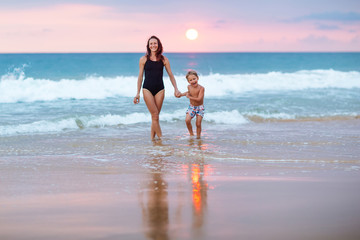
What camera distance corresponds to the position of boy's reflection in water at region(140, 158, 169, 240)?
11.6 ft

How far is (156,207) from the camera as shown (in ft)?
13.7

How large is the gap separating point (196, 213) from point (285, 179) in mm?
1650

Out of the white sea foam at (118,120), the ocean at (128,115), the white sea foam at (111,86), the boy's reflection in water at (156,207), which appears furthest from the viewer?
the white sea foam at (111,86)

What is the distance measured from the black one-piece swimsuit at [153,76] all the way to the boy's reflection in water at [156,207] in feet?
8.62

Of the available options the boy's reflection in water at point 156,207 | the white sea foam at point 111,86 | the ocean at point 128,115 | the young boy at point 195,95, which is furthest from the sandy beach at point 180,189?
the white sea foam at point 111,86

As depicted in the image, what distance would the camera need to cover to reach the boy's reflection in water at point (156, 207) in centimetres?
354

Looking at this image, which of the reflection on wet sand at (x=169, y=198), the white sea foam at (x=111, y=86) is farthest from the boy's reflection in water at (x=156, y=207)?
the white sea foam at (x=111, y=86)

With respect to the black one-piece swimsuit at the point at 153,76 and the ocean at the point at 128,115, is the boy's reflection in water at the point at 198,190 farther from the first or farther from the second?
the black one-piece swimsuit at the point at 153,76

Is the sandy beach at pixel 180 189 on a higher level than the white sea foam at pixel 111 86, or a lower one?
lower

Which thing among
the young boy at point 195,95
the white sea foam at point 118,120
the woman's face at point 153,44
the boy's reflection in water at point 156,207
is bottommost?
the boy's reflection in water at point 156,207

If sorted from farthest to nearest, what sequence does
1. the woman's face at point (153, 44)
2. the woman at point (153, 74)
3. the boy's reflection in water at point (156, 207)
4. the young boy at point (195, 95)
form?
the young boy at point (195, 95), the woman at point (153, 74), the woman's face at point (153, 44), the boy's reflection in water at point (156, 207)

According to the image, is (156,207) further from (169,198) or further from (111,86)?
(111,86)

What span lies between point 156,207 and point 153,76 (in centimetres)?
412

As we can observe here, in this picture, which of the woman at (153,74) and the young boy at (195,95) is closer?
the woman at (153,74)
